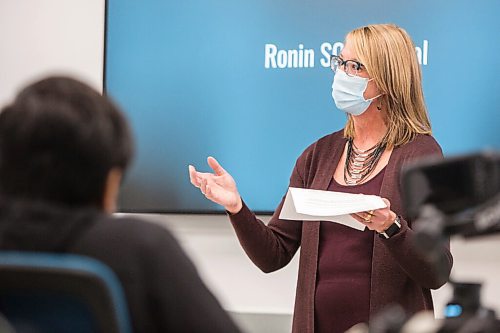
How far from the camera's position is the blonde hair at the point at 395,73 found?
2.43 m

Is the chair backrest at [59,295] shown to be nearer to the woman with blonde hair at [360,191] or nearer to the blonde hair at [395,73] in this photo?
the woman with blonde hair at [360,191]

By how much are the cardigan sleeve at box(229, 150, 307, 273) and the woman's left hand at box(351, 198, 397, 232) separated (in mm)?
400

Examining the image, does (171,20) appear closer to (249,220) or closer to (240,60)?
(240,60)

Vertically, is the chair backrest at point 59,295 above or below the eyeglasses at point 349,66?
below

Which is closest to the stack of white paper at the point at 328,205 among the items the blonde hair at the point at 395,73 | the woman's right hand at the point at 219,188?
the woman's right hand at the point at 219,188

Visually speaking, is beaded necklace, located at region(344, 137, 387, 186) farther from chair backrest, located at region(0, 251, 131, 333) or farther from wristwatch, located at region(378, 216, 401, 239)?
chair backrest, located at region(0, 251, 131, 333)

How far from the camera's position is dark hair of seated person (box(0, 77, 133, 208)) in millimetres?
1182

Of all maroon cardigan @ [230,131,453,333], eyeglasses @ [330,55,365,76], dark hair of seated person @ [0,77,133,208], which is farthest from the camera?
eyeglasses @ [330,55,365,76]

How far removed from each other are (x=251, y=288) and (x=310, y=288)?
1005mm

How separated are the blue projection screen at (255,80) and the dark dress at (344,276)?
86cm

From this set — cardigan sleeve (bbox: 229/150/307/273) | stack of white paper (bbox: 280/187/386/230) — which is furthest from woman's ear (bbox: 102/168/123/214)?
cardigan sleeve (bbox: 229/150/307/273)

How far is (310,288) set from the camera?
2373 millimetres

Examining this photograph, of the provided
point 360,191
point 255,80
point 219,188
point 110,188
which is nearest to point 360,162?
point 360,191

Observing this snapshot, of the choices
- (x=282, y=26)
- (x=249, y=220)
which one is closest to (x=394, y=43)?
(x=249, y=220)
